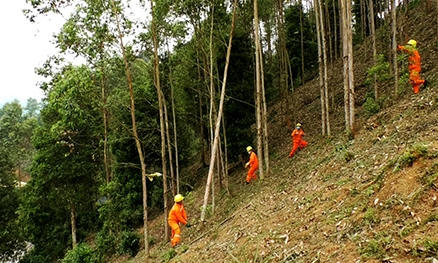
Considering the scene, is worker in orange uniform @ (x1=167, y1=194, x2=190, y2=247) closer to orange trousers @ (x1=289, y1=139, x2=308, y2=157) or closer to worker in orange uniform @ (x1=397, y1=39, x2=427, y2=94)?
orange trousers @ (x1=289, y1=139, x2=308, y2=157)

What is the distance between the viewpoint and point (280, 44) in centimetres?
1872

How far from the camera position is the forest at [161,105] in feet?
36.4

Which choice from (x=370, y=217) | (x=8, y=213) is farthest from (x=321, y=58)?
(x=8, y=213)

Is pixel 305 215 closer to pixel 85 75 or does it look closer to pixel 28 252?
pixel 85 75

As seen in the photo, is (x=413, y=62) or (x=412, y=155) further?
(x=413, y=62)

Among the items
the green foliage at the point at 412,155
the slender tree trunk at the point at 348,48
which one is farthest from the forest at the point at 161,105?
the green foliage at the point at 412,155

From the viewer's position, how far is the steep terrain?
4289 millimetres

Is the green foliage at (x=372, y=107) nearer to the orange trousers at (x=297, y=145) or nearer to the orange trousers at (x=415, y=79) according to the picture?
the orange trousers at (x=415, y=79)

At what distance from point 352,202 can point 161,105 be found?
7.56 metres

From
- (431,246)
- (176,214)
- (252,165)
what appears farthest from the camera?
(252,165)

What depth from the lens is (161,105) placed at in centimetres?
1181

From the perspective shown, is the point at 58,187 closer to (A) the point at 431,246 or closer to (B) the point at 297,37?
(B) the point at 297,37

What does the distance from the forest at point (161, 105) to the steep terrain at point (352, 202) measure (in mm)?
947

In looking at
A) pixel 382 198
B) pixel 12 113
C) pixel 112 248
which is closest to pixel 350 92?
pixel 382 198
